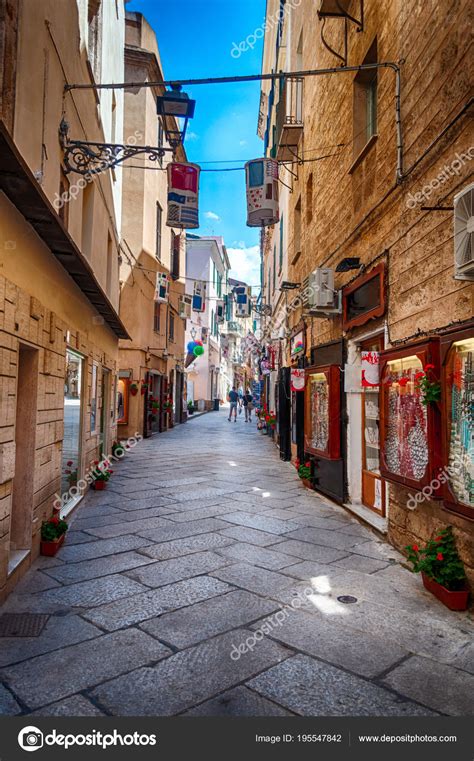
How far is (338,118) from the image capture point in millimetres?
7723

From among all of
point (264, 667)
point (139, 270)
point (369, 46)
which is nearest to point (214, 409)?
point (139, 270)

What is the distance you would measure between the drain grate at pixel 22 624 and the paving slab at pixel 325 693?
152cm

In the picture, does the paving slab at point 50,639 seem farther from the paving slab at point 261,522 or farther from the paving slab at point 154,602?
the paving slab at point 261,522

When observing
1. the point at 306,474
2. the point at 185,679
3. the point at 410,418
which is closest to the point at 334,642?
the point at 185,679

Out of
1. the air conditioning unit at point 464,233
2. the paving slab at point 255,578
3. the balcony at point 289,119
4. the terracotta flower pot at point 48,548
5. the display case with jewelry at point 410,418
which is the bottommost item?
the paving slab at point 255,578

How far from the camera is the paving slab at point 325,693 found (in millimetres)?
2480

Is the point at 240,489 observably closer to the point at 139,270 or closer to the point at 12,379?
the point at 12,379

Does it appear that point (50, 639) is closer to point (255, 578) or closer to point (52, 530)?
point (255, 578)

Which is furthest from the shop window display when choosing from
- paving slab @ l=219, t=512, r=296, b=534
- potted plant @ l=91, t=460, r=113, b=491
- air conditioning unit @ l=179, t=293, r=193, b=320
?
air conditioning unit @ l=179, t=293, r=193, b=320

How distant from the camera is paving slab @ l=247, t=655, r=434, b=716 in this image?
8.14ft

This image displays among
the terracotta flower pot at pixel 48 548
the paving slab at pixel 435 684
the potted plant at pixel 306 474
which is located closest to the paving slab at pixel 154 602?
the terracotta flower pot at pixel 48 548

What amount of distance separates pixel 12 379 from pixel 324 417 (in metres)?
5.03

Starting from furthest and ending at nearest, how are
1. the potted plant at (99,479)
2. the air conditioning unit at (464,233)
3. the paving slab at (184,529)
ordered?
the potted plant at (99,479)
the paving slab at (184,529)
the air conditioning unit at (464,233)

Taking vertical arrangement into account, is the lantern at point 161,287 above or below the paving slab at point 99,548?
above
